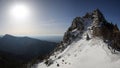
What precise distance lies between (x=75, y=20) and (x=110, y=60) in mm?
42611

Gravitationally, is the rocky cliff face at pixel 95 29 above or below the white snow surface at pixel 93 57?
above

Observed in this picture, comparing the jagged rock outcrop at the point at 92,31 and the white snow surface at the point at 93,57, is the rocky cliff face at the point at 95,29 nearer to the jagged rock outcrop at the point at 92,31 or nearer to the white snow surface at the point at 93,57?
the jagged rock outcrop at the point at 92,31

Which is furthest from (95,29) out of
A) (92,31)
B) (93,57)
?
(93,57)

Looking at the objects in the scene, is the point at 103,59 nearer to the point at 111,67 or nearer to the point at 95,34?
the point at 111,67

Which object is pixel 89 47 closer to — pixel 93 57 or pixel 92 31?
pixel 93 57

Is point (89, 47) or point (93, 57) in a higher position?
point (89, 47)

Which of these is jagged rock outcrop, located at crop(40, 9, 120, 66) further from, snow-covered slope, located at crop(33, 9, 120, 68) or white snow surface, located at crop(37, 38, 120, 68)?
white snow surface, located at crop(37, 38, 120, 68)

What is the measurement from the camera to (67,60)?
53.1 meters

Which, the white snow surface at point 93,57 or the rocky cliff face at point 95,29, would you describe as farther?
the rocky cliff face at point 95,29

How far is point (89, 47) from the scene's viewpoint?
53750 mm

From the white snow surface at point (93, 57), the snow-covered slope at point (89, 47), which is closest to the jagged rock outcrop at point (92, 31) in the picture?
the snow-covered slope at point (89, 47)

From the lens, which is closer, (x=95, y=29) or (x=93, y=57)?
(x=93, y=57)

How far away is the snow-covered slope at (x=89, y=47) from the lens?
42.0 m

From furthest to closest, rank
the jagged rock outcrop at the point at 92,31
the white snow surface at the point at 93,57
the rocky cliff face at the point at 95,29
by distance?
the rocky cliff face at the point at 95,29 < the jagged rock outcrop at the point at 92,31 < the white snow surface at the point at 93,57
